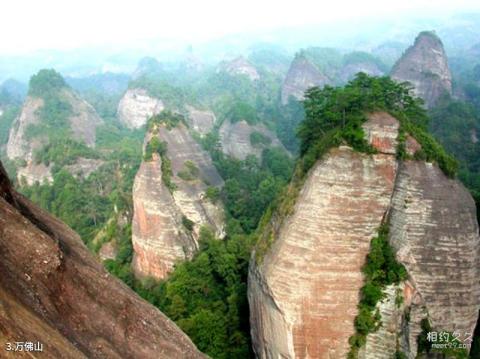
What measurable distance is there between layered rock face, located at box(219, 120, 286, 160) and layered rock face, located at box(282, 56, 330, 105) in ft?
90.2

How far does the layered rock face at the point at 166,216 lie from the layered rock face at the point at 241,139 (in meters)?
24.8

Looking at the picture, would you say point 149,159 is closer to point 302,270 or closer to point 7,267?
point 302,270

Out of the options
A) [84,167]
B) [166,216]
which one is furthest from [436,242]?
[84,167]

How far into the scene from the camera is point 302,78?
294ft

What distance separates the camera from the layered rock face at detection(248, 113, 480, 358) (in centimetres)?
1827

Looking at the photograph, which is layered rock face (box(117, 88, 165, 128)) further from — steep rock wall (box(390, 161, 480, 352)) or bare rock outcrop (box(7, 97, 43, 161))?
steep rock wall (box(390, 161, 480, 352))

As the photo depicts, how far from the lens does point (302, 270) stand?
61.6ft

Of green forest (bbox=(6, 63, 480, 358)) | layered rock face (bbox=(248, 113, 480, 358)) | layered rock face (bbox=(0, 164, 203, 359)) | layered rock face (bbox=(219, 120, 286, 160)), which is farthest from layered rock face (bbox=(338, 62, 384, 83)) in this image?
layered rock face (bbox=(0, 164, 203, 359))

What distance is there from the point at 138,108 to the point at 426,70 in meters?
51.6

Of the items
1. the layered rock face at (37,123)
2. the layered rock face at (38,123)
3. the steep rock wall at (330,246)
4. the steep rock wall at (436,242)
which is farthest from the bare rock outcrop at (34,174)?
the steep rock wall at (436,242)

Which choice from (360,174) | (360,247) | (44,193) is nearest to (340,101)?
(360,174)

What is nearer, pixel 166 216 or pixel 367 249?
pixel 367 249

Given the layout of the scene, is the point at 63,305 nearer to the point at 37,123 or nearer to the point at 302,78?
the point at 37,123

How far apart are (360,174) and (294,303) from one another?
19.7 feet
